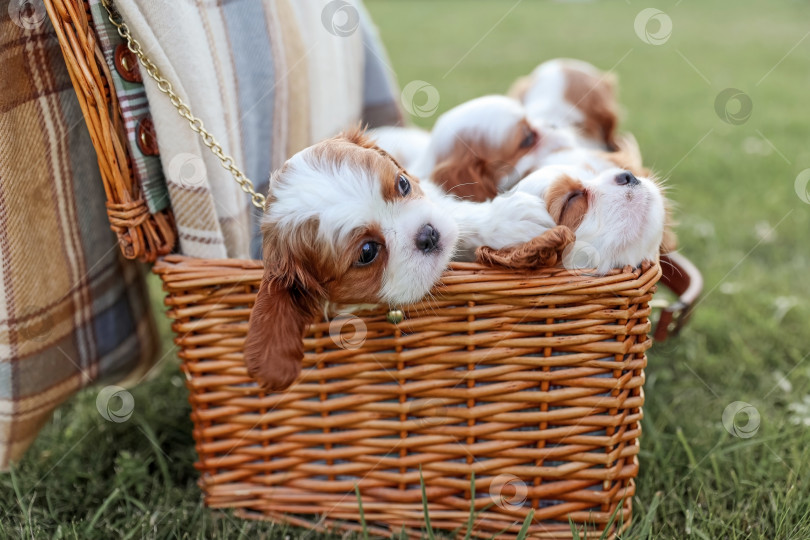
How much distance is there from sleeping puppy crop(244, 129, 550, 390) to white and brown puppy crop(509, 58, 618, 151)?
1.39m

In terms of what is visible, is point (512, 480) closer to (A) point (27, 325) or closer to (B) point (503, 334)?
(B) point (503, 334)

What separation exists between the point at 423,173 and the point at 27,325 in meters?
1.31

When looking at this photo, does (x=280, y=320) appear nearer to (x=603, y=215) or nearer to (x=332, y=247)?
(x=332, y=247)

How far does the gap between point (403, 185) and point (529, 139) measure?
2.44 feet

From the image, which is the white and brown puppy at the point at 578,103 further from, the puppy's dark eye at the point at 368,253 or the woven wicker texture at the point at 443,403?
the puppy's dark eye at the point at 368,253

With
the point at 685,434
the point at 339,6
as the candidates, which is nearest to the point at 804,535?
the point at 685,434

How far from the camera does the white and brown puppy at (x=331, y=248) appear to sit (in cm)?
160

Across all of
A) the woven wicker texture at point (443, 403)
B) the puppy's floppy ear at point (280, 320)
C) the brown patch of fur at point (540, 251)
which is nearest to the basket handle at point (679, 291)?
the woven wicker texture at point (443, 403)

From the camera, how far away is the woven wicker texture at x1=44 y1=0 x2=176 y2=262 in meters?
1.73

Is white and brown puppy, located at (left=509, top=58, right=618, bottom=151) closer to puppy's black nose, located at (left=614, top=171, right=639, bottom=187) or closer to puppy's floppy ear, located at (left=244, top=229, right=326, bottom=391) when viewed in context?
puppy's black nose, located at (left=614, top=171, right=639, bottom=187)

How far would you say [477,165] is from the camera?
2270mm

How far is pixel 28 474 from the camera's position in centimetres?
227

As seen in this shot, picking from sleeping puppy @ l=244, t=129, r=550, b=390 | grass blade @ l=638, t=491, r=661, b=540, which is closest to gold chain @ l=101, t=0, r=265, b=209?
sleeping puppy @ l=244, t=129, r=550, b=390

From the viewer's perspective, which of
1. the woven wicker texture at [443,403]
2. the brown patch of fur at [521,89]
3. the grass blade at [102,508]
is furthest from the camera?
the brown patch of fur at [521,89]
